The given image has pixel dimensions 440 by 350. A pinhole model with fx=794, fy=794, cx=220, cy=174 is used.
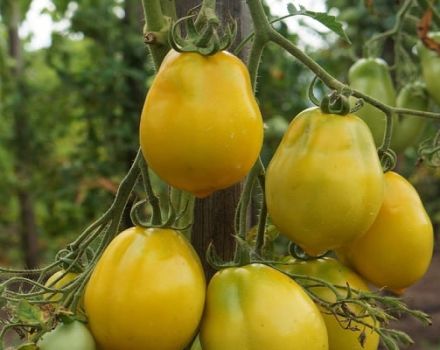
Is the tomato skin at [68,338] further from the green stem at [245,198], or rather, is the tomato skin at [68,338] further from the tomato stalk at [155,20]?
the tomato stalk at [155,20]

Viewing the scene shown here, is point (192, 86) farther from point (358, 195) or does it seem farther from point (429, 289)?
point (429, 289)

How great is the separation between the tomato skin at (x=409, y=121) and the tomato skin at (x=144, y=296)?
84 centimetres

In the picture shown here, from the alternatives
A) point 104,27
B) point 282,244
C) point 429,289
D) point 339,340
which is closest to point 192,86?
point 339,340

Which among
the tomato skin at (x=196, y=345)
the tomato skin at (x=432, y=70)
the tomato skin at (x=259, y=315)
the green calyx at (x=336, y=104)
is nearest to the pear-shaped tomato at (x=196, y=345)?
the tomato skin at (x=196, y=345)

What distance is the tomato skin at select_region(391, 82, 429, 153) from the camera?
1.68 metres

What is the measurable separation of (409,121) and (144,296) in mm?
955

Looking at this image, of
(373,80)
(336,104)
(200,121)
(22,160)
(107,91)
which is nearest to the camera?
(200,121)

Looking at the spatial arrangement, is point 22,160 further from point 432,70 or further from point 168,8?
point 168,8

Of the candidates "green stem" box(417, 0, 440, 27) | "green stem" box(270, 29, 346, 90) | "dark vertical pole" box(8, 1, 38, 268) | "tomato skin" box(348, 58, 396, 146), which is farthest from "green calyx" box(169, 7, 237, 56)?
"dark vertical pole" box(8, 1, 38, 268)

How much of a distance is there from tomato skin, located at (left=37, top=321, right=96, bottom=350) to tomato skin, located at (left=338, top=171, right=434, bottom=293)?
387 millimetres

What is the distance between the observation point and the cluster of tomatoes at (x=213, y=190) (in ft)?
2.91

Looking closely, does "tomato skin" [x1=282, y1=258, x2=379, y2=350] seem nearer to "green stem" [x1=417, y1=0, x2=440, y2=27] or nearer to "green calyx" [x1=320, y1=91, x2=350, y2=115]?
"green calyx" [x1=320, y1=91, x2=350, y2=115]

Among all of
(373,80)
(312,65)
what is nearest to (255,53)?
(312,65)

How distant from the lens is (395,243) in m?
1.07
